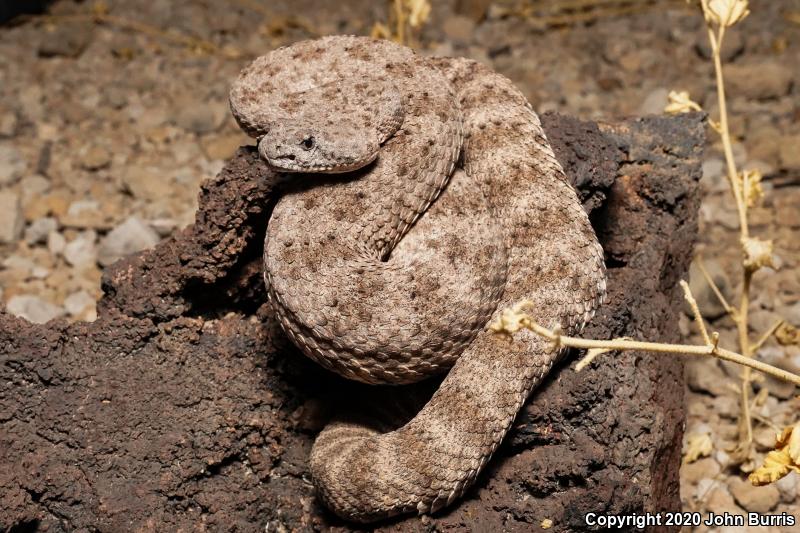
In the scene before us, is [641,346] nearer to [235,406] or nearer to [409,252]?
[409,252]

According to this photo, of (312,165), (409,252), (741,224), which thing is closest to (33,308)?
(312,165)

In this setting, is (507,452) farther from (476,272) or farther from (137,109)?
(137,109)

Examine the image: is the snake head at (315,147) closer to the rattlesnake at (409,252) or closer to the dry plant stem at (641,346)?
the rattlesnake at (409,252)

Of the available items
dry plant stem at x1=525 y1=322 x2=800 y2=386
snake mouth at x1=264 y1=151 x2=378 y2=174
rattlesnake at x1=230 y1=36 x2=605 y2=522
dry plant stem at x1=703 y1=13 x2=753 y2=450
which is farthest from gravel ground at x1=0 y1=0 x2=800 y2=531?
snake mouth at x1=264 y1=151 x2=378 y2=174

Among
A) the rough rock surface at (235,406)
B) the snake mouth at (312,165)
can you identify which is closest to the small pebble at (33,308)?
the rough rock surface at (235,406)

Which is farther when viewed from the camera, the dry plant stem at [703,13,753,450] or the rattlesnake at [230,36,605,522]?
the dry plant stem at [703,13,753,450]

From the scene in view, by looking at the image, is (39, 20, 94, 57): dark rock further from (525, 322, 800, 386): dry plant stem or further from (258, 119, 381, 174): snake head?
(525, 322, 800, 386): dry plant stem

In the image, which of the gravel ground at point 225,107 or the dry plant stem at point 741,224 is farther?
the gravel ground at point 225,107
